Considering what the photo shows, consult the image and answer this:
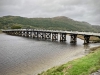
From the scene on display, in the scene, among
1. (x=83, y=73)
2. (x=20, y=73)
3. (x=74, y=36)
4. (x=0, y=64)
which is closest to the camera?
(x=83, y=73)

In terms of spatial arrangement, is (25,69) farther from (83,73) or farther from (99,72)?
(99,72)

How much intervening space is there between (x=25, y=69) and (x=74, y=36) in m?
40.9

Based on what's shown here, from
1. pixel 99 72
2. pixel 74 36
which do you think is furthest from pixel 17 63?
pixel 74 36

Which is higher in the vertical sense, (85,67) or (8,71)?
(85,67)

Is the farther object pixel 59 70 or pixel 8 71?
pixel 8 71

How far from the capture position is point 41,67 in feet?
87.0

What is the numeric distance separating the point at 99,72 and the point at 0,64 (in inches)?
755

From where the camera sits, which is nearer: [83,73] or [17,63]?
[83,73]

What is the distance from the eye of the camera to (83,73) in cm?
1568

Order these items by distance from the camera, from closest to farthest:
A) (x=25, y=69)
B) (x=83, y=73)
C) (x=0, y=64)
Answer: (x=83, y=73), (x=25, y=69), (x=0, y=64)

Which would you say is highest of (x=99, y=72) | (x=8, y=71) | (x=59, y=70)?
(x=99, y=72)

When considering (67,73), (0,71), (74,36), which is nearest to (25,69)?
(0,71)

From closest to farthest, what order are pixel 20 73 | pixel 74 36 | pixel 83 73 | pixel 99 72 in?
pixel 99 72
pixel 83 73
pixel 20 73
pixel 74 36

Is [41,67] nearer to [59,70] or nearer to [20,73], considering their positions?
[20,73]
